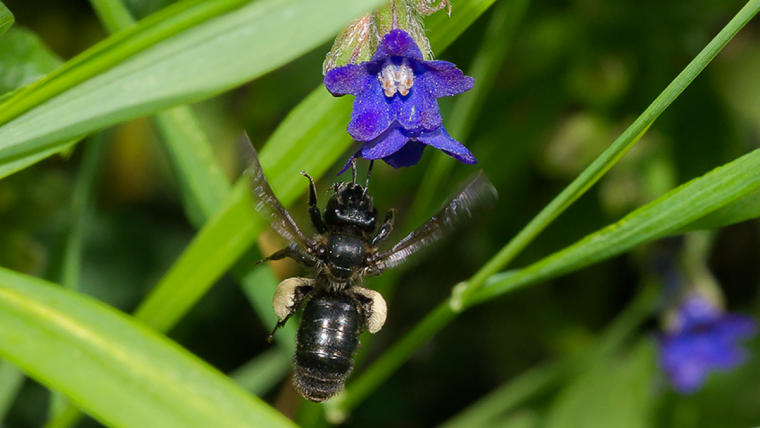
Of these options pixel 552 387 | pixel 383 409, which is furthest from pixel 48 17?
pixel 552 387

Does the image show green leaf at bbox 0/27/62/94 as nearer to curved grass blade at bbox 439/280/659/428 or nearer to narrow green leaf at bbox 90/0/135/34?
narrow green leaf at bbox 90/0/135/34

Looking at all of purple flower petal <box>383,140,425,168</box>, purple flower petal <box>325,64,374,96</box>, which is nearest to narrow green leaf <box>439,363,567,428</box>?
purple flower petal <box>383,140,425,168</box>

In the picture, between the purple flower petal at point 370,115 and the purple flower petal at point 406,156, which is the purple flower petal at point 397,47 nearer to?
the purple flower petal at point 370,115

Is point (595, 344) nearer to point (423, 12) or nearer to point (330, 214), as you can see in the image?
point (330, 214)

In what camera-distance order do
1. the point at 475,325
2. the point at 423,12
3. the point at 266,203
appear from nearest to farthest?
the point at 423,12
the point at 266,203
the point at 475,325

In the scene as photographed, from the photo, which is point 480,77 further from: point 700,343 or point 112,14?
point 700,343

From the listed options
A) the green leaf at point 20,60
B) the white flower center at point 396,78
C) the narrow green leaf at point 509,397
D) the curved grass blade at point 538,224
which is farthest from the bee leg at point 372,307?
the narrow green leaf at point 509,397
